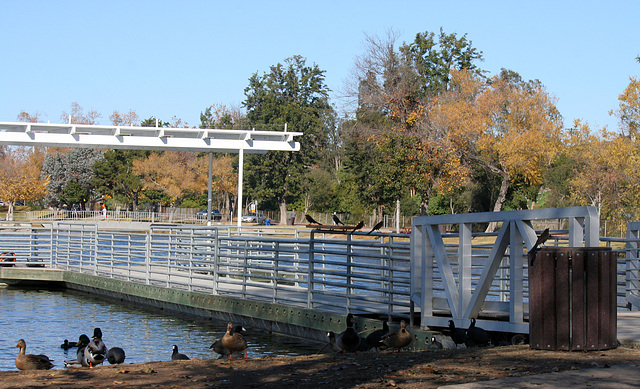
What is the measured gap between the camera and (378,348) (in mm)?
10898

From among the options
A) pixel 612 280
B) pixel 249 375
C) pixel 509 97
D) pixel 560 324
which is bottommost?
pixel 249 375

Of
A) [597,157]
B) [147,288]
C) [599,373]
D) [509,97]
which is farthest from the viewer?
[509,97]

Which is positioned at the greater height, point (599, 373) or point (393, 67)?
point (393, 67)

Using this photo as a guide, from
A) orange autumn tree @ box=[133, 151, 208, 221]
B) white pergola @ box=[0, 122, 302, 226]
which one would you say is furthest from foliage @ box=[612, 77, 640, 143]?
orange autumn tree @ box=[133, 151, 208, 221]

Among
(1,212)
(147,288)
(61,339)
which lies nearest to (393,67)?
(147,288)

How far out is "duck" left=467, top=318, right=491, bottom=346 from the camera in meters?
8.99

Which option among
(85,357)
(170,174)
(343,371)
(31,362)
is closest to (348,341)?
(343,371)

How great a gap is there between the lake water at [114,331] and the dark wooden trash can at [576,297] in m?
6.84

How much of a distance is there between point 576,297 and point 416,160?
44424 millimetres

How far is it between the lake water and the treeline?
12.7m

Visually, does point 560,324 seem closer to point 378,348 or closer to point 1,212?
point 378,348

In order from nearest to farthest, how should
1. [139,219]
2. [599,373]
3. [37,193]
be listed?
1. [599,373]
2. [139,219]
3. [37,193]

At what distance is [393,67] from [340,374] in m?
51.1

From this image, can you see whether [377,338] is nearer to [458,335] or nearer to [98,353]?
[458,335]
